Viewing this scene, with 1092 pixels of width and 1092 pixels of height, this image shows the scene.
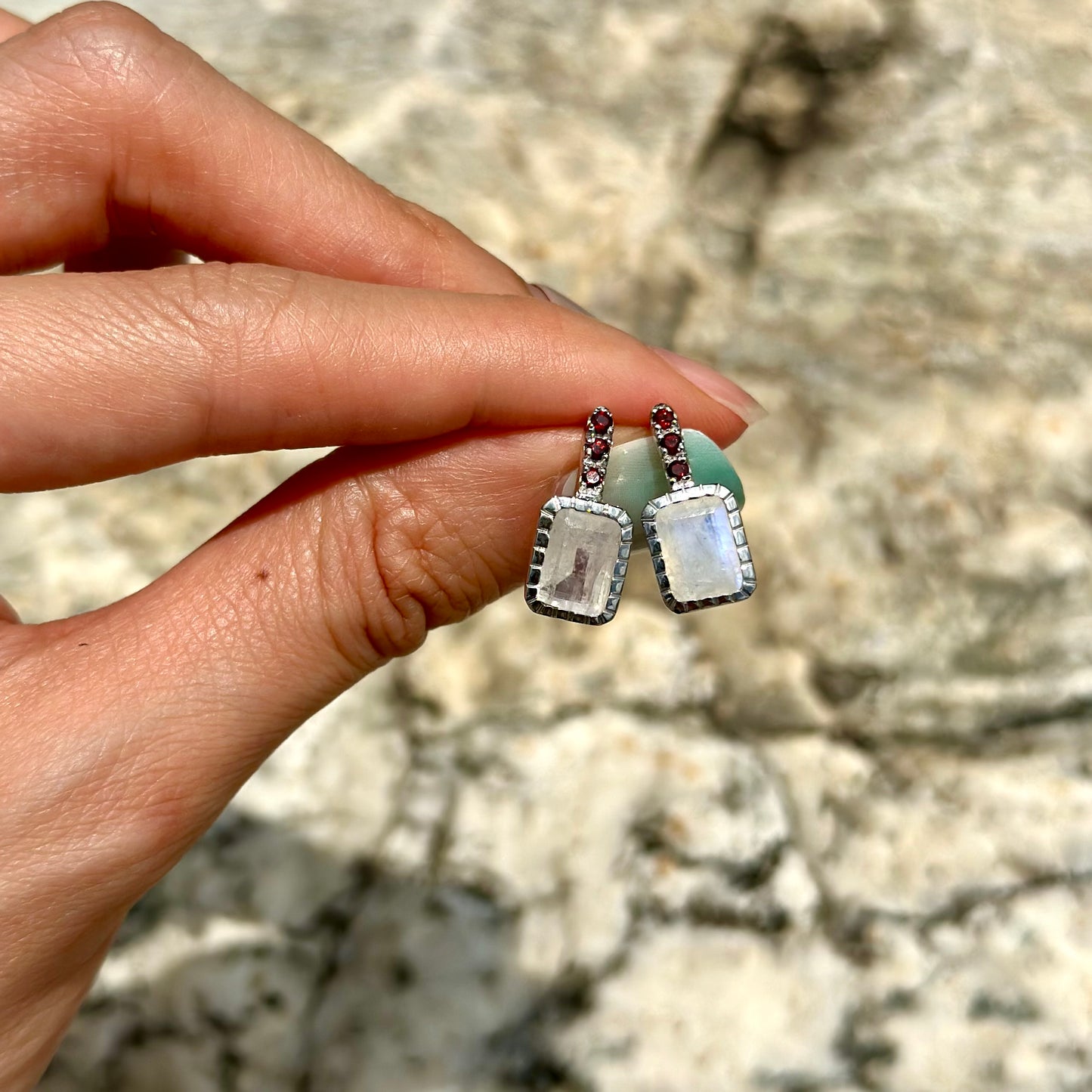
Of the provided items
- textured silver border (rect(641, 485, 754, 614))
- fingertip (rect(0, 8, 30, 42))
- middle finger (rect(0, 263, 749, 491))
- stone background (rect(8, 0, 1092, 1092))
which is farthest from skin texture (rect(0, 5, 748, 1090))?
stone background (rect(8, 0, 1092, 1092))

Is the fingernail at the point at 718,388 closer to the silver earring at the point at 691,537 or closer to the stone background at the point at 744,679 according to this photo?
the silver earring at the point at 691,537

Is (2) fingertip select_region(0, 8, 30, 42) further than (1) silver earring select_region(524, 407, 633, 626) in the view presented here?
Yes

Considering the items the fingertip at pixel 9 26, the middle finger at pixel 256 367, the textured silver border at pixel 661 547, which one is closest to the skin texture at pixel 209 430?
the middle finger at pixel 256 367

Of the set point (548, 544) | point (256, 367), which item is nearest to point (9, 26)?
point (256, 367)

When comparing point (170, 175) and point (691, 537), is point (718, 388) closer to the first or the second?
point (691, 537)

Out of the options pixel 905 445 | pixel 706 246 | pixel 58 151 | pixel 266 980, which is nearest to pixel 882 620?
pixel 905 445

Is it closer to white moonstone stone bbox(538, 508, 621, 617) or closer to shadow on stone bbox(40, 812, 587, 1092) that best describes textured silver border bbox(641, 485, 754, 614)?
white moonstone stone bbox(538, 508, 621, 617)
